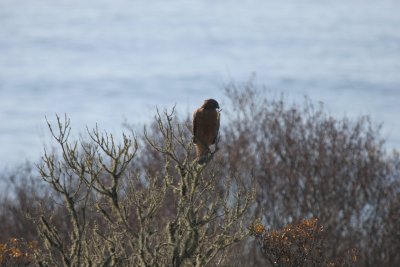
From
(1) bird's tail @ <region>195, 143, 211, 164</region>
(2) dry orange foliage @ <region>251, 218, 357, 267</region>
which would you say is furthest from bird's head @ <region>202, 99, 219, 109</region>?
(2) dry orange foliage @ <region>251, 218, 357, 267</region>

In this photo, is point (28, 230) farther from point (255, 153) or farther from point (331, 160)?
point (331, 160)

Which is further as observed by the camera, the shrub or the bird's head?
the bird's head

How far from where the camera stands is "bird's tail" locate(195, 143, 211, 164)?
13602 millimetres

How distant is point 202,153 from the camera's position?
14.5 m

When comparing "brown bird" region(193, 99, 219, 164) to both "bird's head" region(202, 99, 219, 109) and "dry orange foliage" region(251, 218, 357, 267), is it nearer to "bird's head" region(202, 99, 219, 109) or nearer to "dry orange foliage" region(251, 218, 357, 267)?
A: "bird's head" region(202, 99, 219, 109)

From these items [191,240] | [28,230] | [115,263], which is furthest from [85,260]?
[28,230]

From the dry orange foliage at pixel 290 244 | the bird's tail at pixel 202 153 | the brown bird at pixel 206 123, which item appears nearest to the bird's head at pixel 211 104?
the brown bird at pixel 206 123

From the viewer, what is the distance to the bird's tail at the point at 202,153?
13.6 metres

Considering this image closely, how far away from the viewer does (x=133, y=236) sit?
13445 millimetres

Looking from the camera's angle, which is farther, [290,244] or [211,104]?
[290,244]

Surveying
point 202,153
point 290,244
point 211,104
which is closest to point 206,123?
point 211,104

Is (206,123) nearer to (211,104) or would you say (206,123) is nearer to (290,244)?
(211,104)

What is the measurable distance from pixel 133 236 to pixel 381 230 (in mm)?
26022

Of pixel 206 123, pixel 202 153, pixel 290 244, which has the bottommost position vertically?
pixel 290 244
